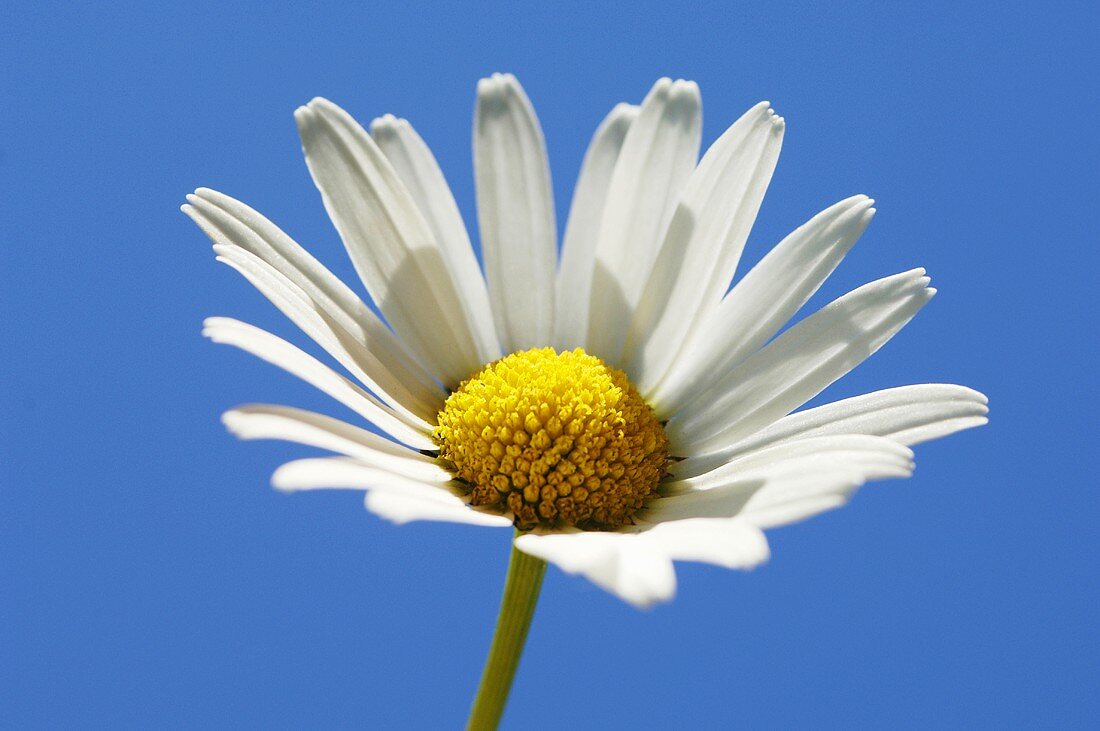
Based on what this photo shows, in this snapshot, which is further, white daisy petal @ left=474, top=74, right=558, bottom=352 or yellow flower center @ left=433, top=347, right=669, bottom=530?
white daisy petal @ left=474, top=74, right=558, bottom=352

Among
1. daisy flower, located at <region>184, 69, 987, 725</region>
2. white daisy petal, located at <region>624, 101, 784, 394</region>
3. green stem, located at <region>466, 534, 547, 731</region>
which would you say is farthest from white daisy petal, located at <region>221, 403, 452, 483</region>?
white daisy petal, located at <region>624, 101, 784, 394</region>

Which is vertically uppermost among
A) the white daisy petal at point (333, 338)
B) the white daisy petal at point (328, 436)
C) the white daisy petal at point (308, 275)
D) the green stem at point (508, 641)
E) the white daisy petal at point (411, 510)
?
the white daisy petal at point (308, 275)

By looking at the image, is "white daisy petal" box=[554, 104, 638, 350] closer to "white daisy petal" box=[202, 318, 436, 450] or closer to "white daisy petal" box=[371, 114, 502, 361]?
"white daisy petal" box=[371, 114, 502, 361]

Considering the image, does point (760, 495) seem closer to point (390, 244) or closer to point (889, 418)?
point (889, 418)

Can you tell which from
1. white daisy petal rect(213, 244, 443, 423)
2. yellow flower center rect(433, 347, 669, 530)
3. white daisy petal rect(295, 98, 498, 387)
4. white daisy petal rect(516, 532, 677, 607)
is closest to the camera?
white daisy petal rect(516, 532, 677, 607)

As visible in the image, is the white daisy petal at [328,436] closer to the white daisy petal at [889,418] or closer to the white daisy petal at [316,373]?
the white daisy petal at [316,373]

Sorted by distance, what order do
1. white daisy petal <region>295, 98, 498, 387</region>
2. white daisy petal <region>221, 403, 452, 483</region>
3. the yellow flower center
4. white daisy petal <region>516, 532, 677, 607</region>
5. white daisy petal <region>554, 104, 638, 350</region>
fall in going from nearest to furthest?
white daisy petal <region>516, 532, 677, 607</region>
white daisy petal <region>221, 403, 452, 483</region>
the yellow flower center
white daisy petal <region>295, 98, 498, 387</region>
white daisy petal <region>554, 104, 638, 350</region>

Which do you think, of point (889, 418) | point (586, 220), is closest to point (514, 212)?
point (586, 220)

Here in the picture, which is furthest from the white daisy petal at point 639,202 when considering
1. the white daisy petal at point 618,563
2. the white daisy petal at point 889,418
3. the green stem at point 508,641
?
the white daisy petal at point 618,563

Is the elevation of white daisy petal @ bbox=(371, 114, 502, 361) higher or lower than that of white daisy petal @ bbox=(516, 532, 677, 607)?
higher
